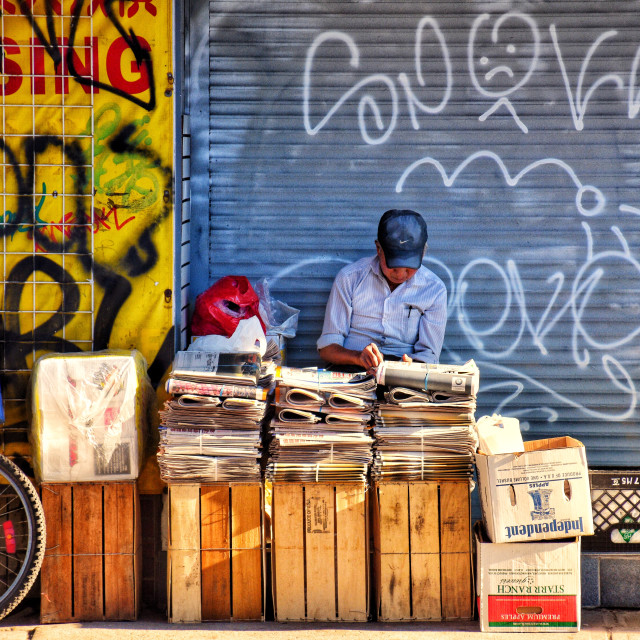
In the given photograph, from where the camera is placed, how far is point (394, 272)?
4750 millimetres

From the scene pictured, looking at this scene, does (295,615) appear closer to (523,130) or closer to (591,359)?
(591,359)

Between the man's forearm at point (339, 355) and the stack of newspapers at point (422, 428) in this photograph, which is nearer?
the stack of newspapers at point (422, 428)

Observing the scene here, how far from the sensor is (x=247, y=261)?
5.18 metres

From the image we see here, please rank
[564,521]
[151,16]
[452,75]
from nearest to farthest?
1. [564,521]
2. [151,16]
3. [452,75]

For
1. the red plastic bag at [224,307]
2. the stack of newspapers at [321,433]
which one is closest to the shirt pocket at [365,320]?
the red plastic bag at [224,307]

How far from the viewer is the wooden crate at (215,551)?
170 inches

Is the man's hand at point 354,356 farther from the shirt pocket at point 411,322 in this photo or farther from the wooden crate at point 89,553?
the wooden crate at point 89,553

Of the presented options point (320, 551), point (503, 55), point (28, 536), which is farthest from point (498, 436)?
point (28, 536)

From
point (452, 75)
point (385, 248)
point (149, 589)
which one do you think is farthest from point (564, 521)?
point (452, 75)

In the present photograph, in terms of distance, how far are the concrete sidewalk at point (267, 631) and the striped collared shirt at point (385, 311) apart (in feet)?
4.78

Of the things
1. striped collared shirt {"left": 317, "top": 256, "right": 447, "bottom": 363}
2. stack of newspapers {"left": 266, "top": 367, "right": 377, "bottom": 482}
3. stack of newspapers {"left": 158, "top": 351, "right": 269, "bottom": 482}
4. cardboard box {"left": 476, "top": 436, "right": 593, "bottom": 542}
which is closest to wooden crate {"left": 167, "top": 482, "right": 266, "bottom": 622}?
stack of newspapers {"left": 158, "top": 351, "right": 269, "bottom": 482}

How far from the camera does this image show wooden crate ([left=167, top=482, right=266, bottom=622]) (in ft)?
14.2

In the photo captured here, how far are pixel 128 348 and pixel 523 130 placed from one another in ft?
8.59

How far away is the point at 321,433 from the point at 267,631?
3.27 feet
